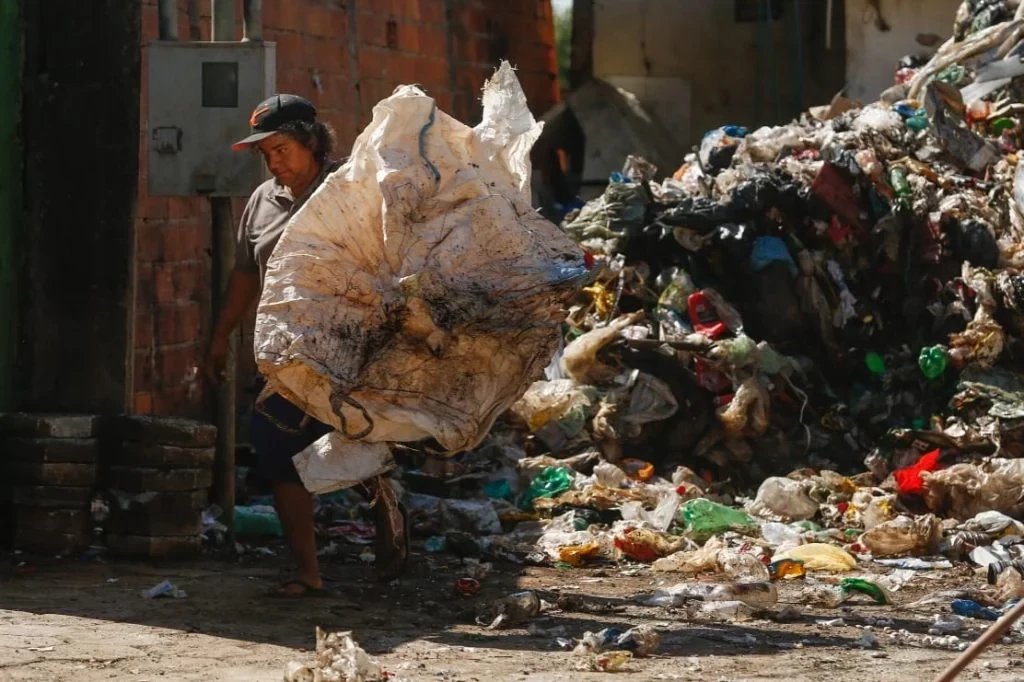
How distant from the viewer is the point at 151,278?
28.3 ft

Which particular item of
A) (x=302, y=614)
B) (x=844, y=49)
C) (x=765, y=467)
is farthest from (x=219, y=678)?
(x=844, y=49)

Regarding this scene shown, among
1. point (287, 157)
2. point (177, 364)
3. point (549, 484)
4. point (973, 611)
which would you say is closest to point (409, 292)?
point (287, 157)

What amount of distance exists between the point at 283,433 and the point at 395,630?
888mm

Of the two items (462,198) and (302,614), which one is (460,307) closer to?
(462,198)

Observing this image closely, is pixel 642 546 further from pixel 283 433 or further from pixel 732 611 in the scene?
pixel 283 433

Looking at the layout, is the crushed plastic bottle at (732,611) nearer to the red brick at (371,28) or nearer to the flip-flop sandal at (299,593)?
the flip-flop sandal at (299,593)

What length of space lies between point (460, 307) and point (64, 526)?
2.09m

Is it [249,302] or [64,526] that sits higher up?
[249,302]

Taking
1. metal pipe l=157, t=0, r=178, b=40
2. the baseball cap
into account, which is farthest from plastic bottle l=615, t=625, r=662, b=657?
metal pipe l=157, t=0, r=178, b=40

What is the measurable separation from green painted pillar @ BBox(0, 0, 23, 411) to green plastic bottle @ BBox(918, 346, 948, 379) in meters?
5.09

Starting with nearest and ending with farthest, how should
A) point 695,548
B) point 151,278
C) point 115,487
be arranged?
point 115,487, point 695,548, point 151,278

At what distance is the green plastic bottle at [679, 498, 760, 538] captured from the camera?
818 cm

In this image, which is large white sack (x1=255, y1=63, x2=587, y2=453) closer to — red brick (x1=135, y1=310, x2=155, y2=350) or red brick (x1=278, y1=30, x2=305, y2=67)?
red brick (x1=135, y1=310, x2=155, y2=350)

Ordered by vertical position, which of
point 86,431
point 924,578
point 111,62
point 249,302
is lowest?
point 924,578
